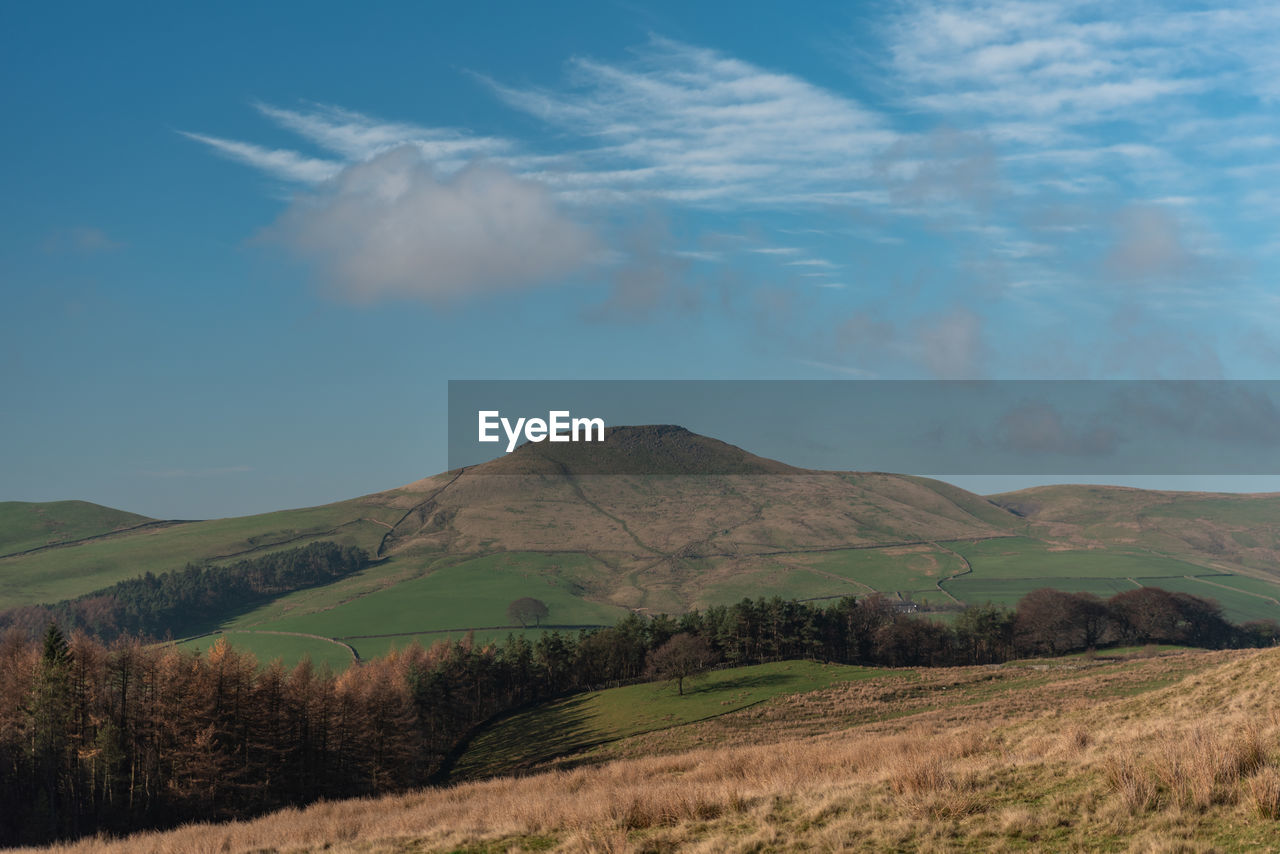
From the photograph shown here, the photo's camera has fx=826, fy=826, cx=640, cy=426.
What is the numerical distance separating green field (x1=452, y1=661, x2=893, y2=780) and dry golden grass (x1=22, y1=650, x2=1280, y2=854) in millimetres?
54083

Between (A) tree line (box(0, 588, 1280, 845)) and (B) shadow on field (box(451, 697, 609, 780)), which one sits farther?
(B) shadow on field (box(451, 697, 609, 780))

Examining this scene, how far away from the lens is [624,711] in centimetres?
9019

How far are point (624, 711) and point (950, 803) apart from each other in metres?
79.8

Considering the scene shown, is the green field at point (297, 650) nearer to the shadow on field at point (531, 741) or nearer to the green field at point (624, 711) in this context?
the shadow on field at point (531, 741)

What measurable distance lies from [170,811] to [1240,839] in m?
64.6

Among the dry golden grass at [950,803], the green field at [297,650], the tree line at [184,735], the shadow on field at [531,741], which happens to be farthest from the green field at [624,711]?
the green field at [297,650]

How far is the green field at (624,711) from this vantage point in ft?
262

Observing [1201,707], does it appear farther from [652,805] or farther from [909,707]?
[909,707]

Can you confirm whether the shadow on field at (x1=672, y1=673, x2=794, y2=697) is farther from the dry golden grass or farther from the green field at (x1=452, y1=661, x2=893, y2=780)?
the dry golden grass

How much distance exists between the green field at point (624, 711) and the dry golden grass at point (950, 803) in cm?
5408

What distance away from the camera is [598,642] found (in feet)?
396

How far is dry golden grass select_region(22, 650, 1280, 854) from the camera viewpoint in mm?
12891

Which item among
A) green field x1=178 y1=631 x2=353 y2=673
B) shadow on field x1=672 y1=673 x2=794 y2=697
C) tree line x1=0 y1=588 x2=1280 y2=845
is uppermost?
tree line x1=0 y1=588 x2=1280 y2=845

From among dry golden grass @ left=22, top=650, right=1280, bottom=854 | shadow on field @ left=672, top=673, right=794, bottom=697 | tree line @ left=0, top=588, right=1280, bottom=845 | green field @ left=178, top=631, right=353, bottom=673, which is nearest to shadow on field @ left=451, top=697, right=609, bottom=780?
tree line @ left=0, top=588, right=1280, bottom=845
